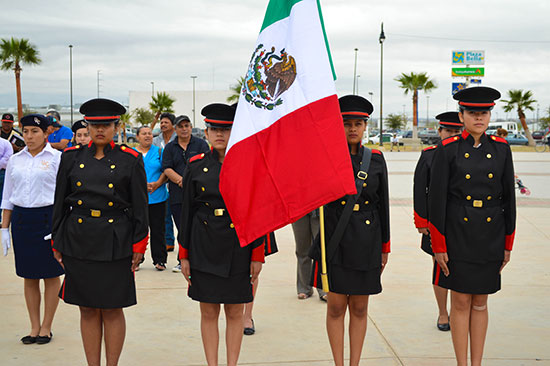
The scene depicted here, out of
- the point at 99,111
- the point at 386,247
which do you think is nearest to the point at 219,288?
the point at 386,247

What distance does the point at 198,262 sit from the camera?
436 cm

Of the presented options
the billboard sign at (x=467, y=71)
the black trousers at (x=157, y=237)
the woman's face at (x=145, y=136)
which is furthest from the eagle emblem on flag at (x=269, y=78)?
→ the billboard sign at (x=467, y=71)

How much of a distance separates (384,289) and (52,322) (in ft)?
11.6

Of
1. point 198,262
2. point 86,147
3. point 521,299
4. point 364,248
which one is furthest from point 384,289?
point 86,147

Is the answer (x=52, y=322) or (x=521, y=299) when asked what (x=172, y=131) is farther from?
(x=521, y=299)

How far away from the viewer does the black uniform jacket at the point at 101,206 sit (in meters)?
4.34

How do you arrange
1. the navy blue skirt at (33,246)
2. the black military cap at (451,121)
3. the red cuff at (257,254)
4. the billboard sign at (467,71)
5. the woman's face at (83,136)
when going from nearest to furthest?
the red cuff at (257,254)
the navy blue skirt at (33,246)
the black military cap at (451,121)
the woman's face at (83,136)
the billboard sign at (467,71)

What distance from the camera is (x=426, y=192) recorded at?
15.7 ft

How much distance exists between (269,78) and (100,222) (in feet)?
5.00

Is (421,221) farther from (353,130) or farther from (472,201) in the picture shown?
(353,130)

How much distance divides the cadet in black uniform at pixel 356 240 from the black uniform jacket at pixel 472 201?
15.5 inches

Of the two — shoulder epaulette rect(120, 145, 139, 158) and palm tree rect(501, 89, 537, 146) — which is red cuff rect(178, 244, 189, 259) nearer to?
shoulder epaulette rect(120, 145, 139, 158)

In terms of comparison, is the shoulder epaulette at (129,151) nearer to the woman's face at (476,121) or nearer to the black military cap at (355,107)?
the black military cap at (355,107)

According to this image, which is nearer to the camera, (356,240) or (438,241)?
(356,240)
